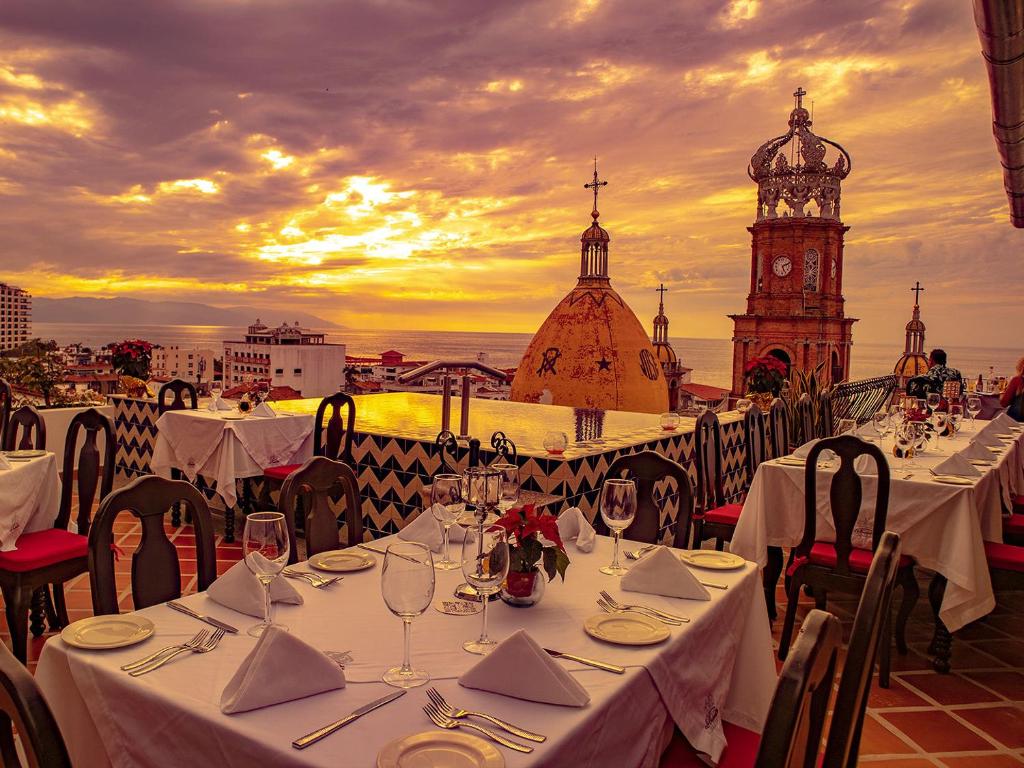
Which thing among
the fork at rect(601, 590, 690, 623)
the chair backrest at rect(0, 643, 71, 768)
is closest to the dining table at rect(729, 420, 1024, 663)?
the fork at rect(601, 590, 690, 623)

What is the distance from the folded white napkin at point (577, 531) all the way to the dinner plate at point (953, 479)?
188 centimetres

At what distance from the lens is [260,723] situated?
1154mm

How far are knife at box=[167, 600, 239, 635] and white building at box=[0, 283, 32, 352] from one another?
556cm

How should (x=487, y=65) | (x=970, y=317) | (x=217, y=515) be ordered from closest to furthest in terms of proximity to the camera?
(x=217, y=515) → (x=487, y=65) → (x=970, y=317)

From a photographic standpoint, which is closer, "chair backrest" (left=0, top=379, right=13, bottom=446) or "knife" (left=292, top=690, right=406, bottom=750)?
"knife" (left=292, top=690, right=406, bottom=750)

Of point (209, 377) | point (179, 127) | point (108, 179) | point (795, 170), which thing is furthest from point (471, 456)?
point (795, 170)

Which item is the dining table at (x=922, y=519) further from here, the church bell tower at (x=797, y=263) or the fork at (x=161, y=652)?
the church bell tower at (x=797, y=263)

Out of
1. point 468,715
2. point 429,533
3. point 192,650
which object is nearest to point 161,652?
point 192,650

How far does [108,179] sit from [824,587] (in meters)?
9.22

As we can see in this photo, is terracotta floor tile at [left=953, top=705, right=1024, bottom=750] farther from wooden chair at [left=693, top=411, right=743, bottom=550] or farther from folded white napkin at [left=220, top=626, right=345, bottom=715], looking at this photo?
folded white napkin at [left=220, top=626, right=345, bottom=715]

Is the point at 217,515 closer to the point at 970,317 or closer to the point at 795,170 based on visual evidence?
the point at 970,317

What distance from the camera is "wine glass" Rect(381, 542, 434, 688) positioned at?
4.16ft

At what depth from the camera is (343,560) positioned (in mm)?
1998

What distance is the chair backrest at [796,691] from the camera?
923 mm
